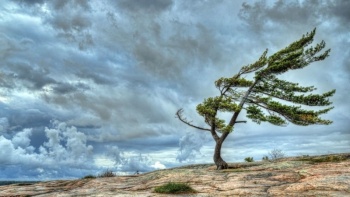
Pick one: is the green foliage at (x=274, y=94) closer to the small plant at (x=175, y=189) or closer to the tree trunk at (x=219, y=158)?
the tree trunk at (x=219, y=158)

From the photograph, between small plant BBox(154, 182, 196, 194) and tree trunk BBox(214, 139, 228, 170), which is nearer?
small plant BBox(154, 182, 196, 194)

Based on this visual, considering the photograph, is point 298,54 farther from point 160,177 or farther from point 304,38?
point 160,177

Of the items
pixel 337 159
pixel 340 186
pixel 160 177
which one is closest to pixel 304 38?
pixel 337 159

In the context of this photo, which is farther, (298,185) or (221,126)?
(221,126)

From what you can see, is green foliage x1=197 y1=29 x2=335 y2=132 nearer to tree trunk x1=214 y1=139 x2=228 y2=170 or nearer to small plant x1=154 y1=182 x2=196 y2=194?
tree trunk x1=214 y1=139 x2=228 y2=170

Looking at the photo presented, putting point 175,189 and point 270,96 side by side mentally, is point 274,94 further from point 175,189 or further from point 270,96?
point 175,189

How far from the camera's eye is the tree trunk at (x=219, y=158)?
103 feet

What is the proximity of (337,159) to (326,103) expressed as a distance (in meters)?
5.79

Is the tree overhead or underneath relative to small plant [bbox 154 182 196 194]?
overhead

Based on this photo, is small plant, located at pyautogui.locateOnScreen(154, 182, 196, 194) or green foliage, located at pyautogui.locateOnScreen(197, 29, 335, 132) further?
green foliage, located at pyautogui.locateOnScreen(197, 29, 335, 132)

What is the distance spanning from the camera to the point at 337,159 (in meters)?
30.0

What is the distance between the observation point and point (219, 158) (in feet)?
105

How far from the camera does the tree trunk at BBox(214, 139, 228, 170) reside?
31.5m

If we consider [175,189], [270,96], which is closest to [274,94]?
[270,96]
